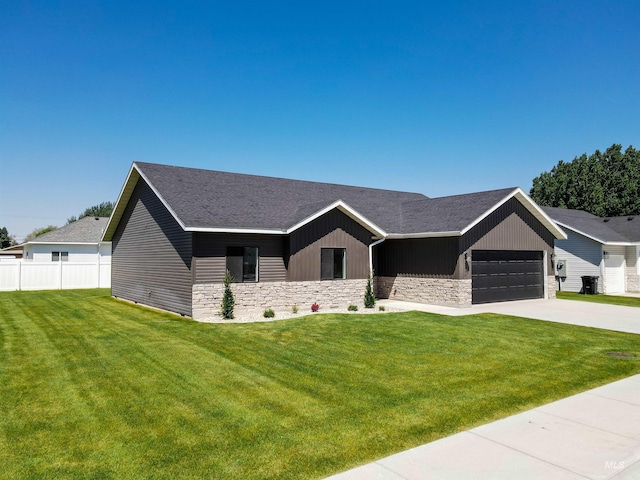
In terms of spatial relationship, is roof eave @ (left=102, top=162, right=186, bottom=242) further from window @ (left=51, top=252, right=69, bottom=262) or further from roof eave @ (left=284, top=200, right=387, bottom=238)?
window @ (left=51, top=252, right=69, bottom=262)

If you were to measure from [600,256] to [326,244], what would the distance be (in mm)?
17852

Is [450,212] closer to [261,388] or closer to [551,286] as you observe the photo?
[551,286]

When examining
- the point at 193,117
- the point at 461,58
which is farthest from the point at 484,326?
the point at 193,117

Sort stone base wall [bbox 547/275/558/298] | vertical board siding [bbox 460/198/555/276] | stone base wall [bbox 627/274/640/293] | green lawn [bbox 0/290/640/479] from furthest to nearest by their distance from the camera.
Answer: stone base wall [bbox 627/274/640/293] < stone base wall [bbox 547/275/558/298] < vertical board siding [bbox 460/198/555/276] < green lawn [bbox 0/290/640/479]

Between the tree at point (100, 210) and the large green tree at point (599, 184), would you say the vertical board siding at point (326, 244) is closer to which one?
the large green tree at point (599, 184)

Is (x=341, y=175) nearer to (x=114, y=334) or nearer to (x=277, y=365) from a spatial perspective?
(x=114, y=334)

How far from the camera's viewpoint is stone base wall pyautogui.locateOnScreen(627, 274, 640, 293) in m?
26.2

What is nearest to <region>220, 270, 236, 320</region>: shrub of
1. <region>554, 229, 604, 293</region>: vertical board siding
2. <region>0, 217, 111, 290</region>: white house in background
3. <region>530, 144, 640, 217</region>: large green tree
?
<region>0, 217, 111, 290</region>: white house in background

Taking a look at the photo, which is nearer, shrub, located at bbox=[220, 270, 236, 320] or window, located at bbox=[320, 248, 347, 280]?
shrub, located at bbox=[220, 270, 236, 320]

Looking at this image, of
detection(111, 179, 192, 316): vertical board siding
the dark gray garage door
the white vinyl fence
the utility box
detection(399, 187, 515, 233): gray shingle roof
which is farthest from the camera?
the utility box

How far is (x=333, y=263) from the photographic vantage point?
57.8 ft

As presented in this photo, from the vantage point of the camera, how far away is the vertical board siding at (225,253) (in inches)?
580

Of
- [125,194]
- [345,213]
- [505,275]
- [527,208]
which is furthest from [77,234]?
[527,208]

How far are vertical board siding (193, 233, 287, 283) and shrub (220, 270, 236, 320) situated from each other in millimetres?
266
